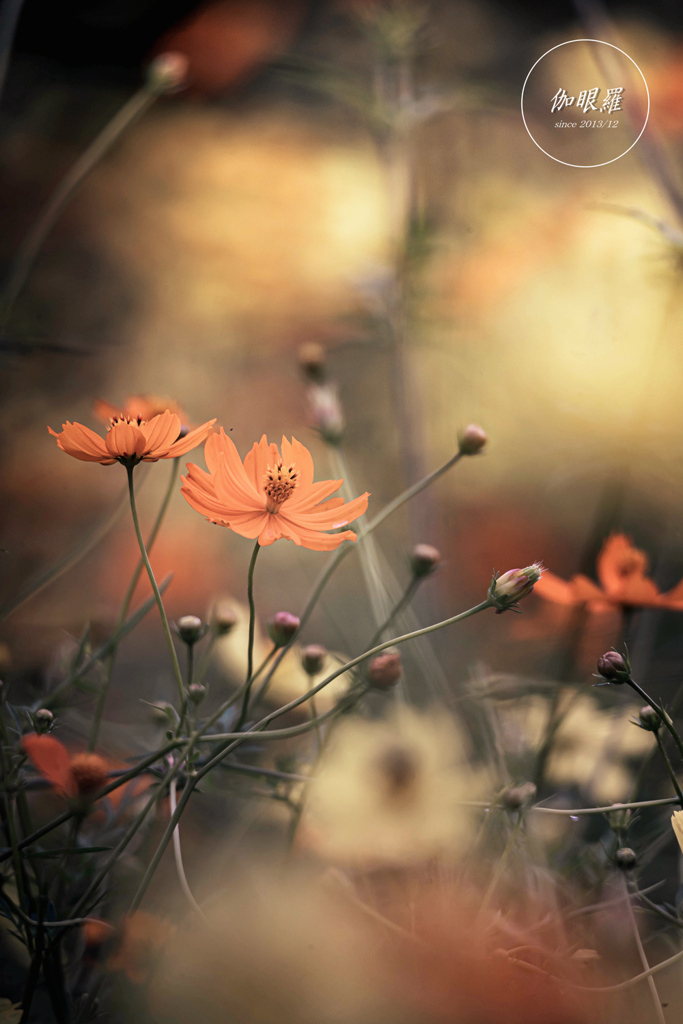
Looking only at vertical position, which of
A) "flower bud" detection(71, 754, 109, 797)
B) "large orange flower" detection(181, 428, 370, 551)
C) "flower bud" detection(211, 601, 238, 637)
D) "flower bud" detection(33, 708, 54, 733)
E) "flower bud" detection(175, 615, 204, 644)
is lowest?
"flower bud" detection(33, 708, 54, 733)

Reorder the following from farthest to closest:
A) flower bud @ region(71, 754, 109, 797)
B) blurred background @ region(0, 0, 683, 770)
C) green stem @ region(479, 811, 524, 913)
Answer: blurred background @ region(0, 0, 683, 770)
green stem @ region(479, 811, 524, 913)
flower bud @ region(71, 754, 109, 797)

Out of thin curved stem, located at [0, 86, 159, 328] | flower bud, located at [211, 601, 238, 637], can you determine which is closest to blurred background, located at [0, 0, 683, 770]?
thin curved stem, located at [0, 86, 159, 328]

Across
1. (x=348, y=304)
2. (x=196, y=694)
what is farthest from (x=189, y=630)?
(x=348, y=304)

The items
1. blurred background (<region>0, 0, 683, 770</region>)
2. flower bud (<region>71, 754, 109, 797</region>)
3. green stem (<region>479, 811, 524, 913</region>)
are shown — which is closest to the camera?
flower bud (<region>71, 754, 109, 797</region>)

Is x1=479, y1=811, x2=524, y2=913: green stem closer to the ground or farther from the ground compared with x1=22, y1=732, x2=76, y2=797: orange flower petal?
closer to the ground

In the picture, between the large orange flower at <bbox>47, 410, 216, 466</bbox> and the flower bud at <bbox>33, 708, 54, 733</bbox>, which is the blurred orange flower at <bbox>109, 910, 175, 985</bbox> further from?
the large orange flower at <bbox>47, 410, 216, 466</bbox>

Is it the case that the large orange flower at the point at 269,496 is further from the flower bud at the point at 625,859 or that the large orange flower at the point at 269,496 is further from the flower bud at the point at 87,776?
the flower bud at the point at 625,859
